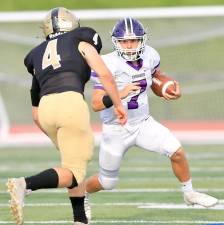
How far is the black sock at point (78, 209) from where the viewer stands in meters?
5.63

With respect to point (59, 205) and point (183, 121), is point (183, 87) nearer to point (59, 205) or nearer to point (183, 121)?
point (183, 121)

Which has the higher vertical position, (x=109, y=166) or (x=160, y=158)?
(x=109, y=166)

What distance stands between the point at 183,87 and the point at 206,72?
0.35m

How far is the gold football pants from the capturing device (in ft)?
17.3

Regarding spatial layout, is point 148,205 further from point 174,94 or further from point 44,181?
point 44,181

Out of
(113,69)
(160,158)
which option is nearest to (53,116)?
(113,69)

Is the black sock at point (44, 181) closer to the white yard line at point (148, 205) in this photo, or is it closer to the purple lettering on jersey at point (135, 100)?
the purple lettering on jersey at point (135, 100)

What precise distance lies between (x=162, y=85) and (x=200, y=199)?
2.54 feet

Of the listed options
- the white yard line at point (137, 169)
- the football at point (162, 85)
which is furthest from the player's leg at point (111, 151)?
the white yard line at point (137, 169)

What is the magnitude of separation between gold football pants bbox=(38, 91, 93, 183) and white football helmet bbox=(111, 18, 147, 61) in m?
0.98

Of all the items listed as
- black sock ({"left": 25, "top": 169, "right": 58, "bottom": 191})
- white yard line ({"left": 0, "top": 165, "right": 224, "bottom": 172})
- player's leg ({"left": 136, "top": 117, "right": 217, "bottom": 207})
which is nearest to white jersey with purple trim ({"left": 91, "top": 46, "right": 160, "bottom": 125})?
player's leg ({"left": 136, "top": 117, "right": 217, "bottom": 207})

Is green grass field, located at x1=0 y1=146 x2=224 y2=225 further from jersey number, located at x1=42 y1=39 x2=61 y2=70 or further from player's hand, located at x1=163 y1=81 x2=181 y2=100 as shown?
jersey number, located at x1=42 y1=39 x2=61 y2=70

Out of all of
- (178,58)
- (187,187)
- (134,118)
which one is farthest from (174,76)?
(187,187)

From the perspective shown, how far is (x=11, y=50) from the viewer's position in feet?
42.0
